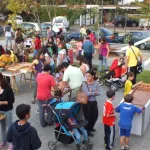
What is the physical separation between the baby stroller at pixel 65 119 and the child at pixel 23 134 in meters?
1.78

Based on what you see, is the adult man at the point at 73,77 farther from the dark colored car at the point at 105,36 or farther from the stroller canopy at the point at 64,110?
the dark colored car at the point at 105,36

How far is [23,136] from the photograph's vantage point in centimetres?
481

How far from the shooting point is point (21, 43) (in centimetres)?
1836

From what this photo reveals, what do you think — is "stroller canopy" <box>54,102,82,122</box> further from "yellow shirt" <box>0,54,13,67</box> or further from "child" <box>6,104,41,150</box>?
"yellow shirt" <box>0,54,13,67</box>

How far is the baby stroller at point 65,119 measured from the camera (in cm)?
663

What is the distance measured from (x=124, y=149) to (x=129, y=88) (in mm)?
1856

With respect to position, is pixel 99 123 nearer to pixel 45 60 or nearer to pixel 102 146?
pixel 102 146

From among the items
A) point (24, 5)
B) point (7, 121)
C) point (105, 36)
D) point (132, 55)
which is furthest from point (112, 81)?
point (105, 36)

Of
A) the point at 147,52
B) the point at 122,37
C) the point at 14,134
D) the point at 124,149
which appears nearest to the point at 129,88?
the point at 124,149

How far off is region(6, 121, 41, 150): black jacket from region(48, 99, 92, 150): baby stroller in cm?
178

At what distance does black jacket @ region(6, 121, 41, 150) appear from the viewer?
15.8ft

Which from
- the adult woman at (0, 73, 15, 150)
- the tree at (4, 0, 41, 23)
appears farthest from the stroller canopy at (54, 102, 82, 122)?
the tree at (4, 0, 41, 23)

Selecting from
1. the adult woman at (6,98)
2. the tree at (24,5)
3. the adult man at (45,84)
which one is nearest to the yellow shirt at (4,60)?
the adult man at (45,84)

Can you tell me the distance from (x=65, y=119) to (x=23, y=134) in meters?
1.95
